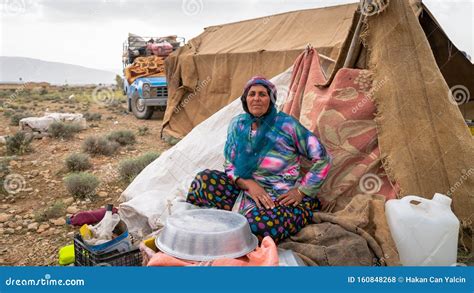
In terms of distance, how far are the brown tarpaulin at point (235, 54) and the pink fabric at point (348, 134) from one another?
2722mm

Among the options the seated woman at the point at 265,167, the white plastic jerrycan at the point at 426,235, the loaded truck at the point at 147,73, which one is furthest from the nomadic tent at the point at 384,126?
the loaded truck at the point at 147,73

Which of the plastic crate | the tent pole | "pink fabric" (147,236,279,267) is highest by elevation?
the tent pole

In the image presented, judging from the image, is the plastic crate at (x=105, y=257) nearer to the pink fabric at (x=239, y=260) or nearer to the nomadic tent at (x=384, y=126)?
the pink fabric at (x=239, y=260)

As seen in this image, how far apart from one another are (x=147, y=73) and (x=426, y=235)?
10067mm

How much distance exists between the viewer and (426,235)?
2.52 metres

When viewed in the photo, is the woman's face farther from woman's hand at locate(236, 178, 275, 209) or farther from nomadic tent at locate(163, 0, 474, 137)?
nomadic tent at locate(163, 0, 474, 137)

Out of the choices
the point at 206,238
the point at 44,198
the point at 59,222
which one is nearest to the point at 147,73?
the point at 44,198

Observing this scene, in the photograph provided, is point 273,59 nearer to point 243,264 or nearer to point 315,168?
point 315,168

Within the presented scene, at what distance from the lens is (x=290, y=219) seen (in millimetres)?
2629

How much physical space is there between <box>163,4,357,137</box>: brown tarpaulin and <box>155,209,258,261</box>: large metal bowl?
13.9 ft

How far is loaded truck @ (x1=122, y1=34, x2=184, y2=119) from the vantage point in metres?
11.0

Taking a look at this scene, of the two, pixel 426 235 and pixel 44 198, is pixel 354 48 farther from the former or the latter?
pixel 44 198

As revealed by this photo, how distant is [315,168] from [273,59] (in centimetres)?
448

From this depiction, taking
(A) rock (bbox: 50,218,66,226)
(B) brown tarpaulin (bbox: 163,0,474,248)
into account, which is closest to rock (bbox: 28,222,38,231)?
(A) rock (bbox: 50,218,66,226)
